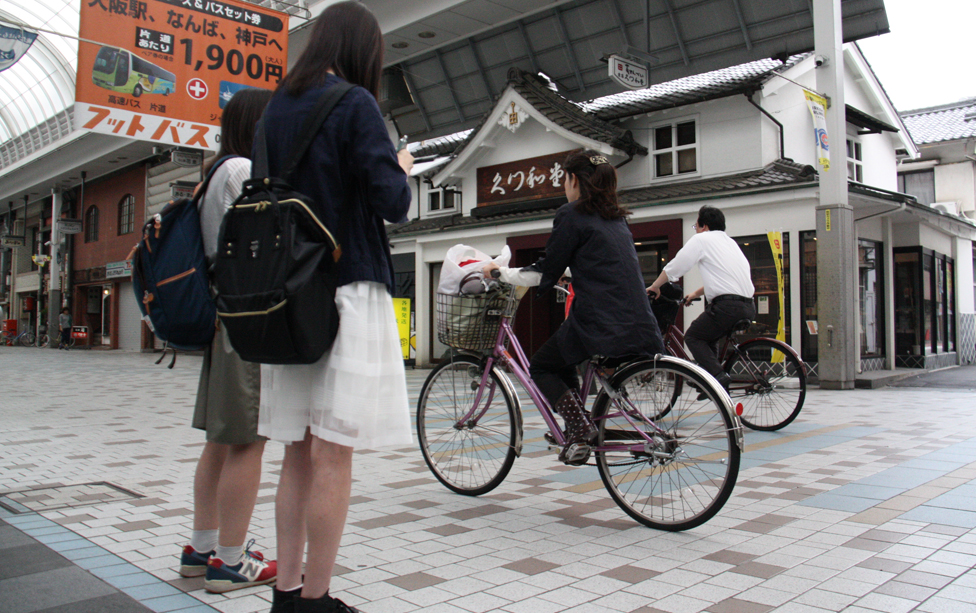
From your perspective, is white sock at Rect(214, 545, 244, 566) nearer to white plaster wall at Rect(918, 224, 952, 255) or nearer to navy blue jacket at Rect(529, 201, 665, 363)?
navy blue jacket at Rect(529, 201, 665, 363)

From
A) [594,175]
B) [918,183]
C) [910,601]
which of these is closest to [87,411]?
[594,175]

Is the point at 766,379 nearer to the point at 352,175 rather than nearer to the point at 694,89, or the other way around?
the point at 352,175

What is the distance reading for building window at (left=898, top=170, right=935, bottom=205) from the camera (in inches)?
912

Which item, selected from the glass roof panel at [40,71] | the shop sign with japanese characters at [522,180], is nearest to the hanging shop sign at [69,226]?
the glass roof panel at [40,71]

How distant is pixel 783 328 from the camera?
1159 centimetres

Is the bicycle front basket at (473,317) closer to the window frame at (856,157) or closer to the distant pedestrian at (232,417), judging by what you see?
the distant pedestrian at (232,417)

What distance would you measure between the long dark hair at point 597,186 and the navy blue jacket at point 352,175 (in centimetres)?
170

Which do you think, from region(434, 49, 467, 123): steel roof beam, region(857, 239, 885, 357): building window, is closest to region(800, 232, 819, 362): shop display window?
region(857, 239, 885, 357): building window

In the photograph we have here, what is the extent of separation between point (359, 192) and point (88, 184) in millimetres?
35822

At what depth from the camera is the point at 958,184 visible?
2259cm

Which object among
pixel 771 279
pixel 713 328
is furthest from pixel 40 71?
pixel 713 328

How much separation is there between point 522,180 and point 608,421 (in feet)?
43.6

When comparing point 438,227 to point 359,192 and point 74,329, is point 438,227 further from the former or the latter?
point 74,329

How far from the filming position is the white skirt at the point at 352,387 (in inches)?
78.2
